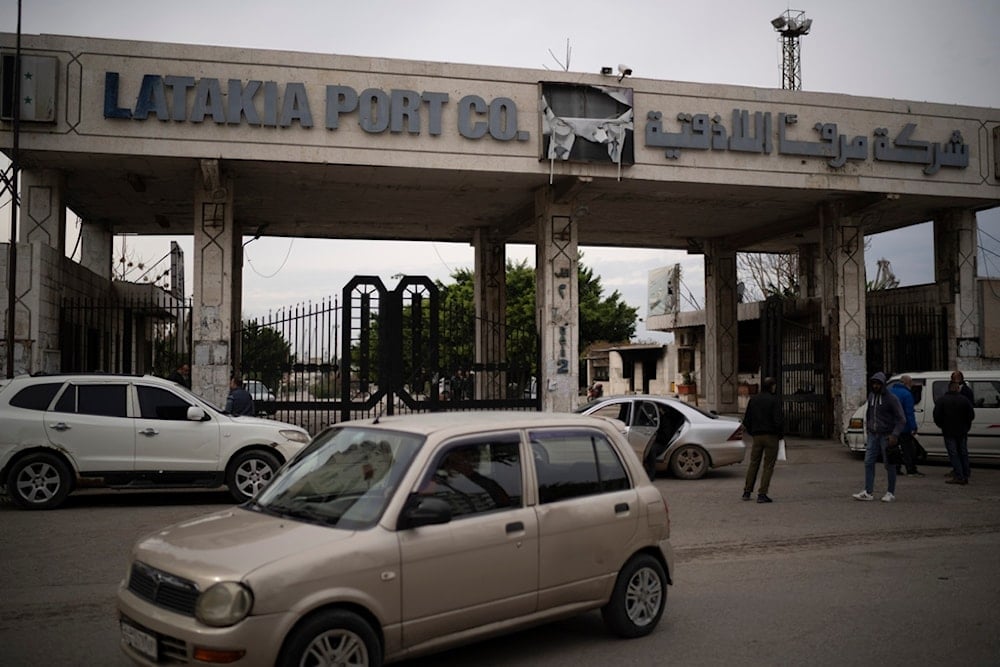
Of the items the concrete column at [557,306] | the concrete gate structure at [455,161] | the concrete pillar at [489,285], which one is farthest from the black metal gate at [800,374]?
the concrete pillar at [489,285]

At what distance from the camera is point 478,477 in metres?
5.24

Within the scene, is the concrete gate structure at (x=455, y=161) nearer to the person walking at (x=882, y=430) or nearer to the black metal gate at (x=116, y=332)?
the black metal gate at (x=116, y=332)

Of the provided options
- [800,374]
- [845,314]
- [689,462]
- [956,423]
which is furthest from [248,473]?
[800,374]

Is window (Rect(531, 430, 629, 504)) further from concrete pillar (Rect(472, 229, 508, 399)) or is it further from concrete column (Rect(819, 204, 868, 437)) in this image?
concrete pillar (Rect(472, 229, 508, 399))

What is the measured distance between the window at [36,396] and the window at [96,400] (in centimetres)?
13

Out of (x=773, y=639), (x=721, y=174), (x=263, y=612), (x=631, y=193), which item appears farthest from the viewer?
(x=631, y=193)

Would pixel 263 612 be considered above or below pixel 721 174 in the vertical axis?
below

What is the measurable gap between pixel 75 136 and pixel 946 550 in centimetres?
1550

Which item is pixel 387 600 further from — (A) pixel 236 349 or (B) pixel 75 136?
(A) pixel 236 349

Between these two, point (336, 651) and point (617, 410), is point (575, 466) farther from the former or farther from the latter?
point (617, 410)

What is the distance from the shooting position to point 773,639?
5.88 metres

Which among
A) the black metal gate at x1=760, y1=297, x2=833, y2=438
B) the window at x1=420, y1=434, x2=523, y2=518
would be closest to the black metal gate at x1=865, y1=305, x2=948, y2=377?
the black metal gate at x1=760, y1=297, x2=833, y2=438

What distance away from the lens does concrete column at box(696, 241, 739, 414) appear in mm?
28062

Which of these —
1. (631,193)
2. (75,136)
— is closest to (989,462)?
(631,193)
